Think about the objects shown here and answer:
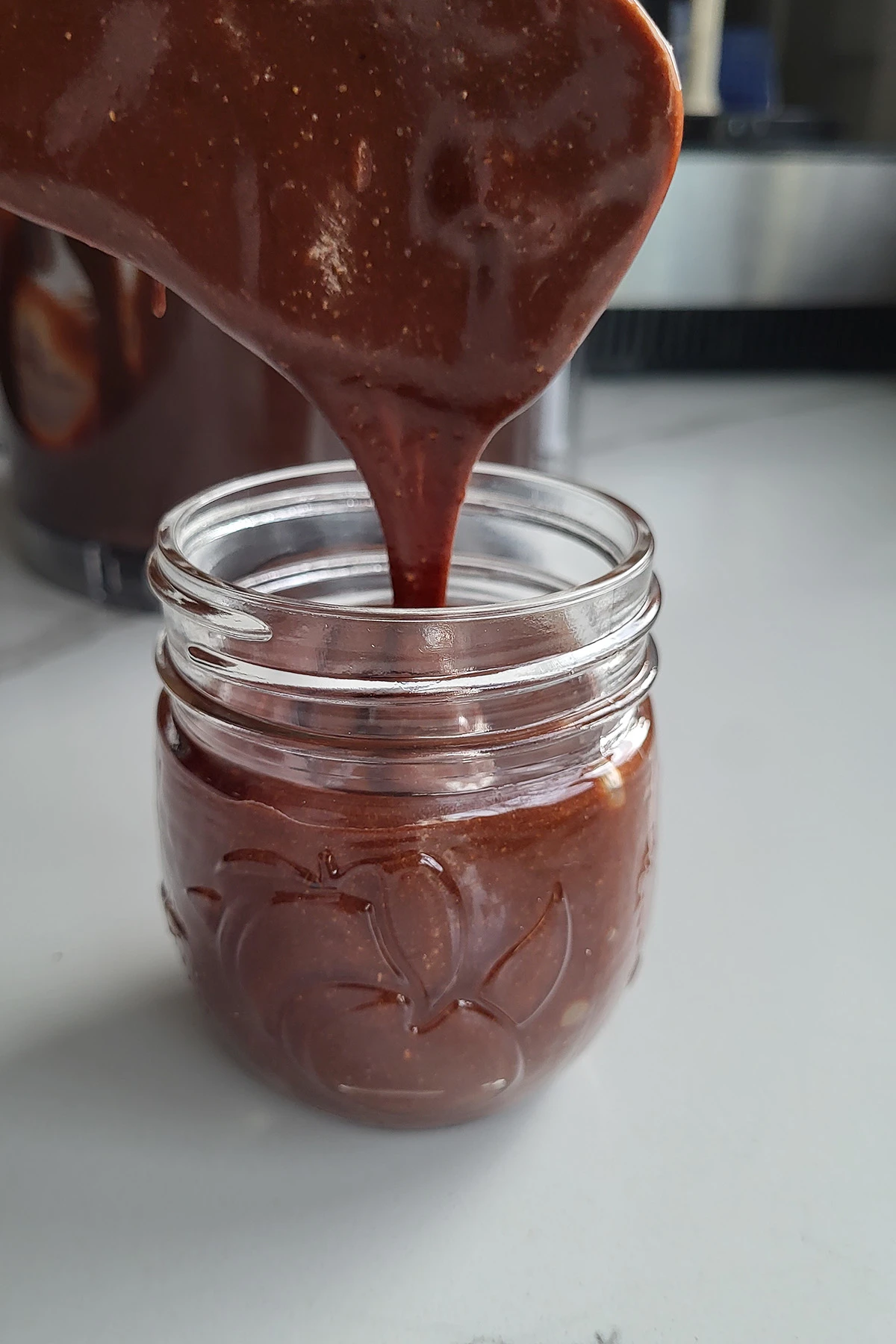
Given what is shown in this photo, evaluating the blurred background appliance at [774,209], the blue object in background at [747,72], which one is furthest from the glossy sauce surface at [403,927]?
the blue object in background at [747,72]

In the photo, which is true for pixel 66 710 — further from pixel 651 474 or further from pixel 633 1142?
pixel 651 474

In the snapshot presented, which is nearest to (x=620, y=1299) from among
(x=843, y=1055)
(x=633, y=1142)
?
(x=633, y=1142)

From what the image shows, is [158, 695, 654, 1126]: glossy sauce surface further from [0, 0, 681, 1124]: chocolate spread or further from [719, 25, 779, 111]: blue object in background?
[719, 25, 779, 111]: blue object in background

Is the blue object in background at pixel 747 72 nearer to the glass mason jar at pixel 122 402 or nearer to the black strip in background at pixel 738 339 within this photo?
the black strip in background at pixel 738 339

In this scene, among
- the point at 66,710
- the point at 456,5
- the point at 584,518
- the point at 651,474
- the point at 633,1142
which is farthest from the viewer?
the point at 651,474

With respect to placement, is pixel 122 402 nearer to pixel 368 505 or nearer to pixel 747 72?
pixel 368 505

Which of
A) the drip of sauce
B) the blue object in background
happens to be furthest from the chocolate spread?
the blue object in background
